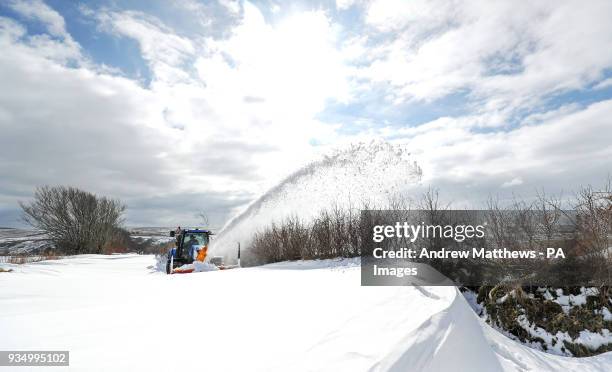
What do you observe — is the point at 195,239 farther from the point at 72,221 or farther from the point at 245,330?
the point at 72,221

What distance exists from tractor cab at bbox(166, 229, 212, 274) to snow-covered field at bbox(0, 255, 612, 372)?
9014 mm

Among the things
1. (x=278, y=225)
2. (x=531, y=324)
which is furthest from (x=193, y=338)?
(x=278, y=225)

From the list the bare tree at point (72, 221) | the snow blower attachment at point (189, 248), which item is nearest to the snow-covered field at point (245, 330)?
the snow blower attachment at point (189, 248)

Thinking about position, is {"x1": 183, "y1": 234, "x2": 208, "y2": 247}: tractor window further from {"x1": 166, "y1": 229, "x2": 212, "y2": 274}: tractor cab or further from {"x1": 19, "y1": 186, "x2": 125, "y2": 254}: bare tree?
{"x1": 19, "y1": 186, "x2": 125, "y2": 254}: bare tree

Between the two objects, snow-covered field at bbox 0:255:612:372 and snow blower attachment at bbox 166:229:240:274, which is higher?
snow blower attachment at bbox 166:229:240:274

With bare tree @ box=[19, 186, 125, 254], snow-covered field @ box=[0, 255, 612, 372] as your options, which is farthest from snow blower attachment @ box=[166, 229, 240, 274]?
bare tree @ box=[19, 186, 125, 254]

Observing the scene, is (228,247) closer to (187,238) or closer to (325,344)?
(187,238)

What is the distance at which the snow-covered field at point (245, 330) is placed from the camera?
8.36 ft

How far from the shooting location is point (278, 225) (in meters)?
18.4

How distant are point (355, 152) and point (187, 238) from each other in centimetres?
1003

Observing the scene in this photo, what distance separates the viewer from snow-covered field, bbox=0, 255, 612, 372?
8.36 feet

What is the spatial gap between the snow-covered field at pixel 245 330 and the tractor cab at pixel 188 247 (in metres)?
9.01

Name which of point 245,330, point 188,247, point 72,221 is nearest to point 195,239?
point 188,247

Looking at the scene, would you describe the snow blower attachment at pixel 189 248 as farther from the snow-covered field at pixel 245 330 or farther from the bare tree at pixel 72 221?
the bare tree at pixel 72 221
